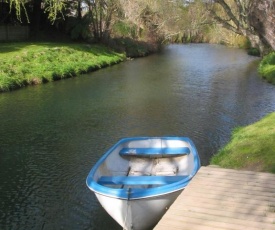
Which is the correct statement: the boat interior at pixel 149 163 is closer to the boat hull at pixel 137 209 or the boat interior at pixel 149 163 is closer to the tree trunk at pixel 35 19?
the boat hull at pixel 137 209

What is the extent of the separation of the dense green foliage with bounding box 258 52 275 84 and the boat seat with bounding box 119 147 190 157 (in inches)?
629

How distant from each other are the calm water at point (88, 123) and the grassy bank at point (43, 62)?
93cm

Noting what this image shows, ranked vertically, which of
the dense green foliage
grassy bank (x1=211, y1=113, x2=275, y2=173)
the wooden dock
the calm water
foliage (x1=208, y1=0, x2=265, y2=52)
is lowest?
the calm water

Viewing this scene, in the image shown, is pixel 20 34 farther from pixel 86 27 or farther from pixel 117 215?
pixel 117 215

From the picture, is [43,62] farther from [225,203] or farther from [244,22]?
[225,203]

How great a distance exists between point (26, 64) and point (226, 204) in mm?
21277

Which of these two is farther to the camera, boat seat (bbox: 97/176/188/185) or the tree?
boat seat (bbox: 97/176/188/185)

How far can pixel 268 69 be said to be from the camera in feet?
90.7

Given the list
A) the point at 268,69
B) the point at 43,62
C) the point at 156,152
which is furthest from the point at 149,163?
the point at 268,69

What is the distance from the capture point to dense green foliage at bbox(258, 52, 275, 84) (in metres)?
25.1

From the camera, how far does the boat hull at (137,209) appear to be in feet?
23.5

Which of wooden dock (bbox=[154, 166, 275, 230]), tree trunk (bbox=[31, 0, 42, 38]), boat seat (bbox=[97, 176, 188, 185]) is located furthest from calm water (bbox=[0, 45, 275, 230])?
tree trunk (bbox=[31, 0, 42, 38])

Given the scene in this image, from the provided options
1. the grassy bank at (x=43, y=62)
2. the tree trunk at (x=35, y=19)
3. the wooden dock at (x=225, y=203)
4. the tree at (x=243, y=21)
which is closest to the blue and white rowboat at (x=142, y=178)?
the wooden dock at (x=225, y=203)

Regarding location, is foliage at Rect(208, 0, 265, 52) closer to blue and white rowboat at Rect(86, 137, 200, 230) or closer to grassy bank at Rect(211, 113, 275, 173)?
grassy bank at Rect(211, 113, 275, 173)
